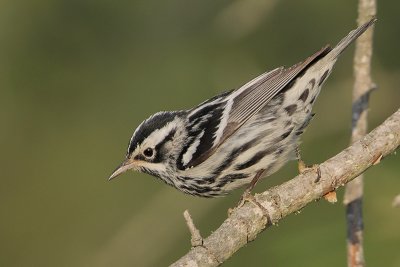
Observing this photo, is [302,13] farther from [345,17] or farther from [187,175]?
[187,175]

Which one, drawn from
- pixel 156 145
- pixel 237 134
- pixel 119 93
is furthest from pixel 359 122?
pixel 119 93

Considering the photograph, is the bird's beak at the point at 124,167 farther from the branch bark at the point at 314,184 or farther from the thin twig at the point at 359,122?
the thin twig at the point at 359,122

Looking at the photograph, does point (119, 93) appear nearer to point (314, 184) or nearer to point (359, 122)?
point (359, 122)

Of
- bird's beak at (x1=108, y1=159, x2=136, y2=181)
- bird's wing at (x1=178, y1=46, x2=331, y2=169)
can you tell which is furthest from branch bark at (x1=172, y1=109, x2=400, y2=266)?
bird's beak at (x1=108, y1=159, x2=136, y2=181)

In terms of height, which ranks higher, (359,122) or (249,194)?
(359,122)

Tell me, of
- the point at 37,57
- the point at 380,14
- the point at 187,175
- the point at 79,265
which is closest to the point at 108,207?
the point at 79,265

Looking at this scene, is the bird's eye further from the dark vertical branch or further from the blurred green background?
the dark vertical branch

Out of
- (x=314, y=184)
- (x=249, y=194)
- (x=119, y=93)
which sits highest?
(x=119, y=93)

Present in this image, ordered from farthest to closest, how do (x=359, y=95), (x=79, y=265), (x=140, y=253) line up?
(x=79, y=265), (x=140, y=253), (x=359, y=95)
